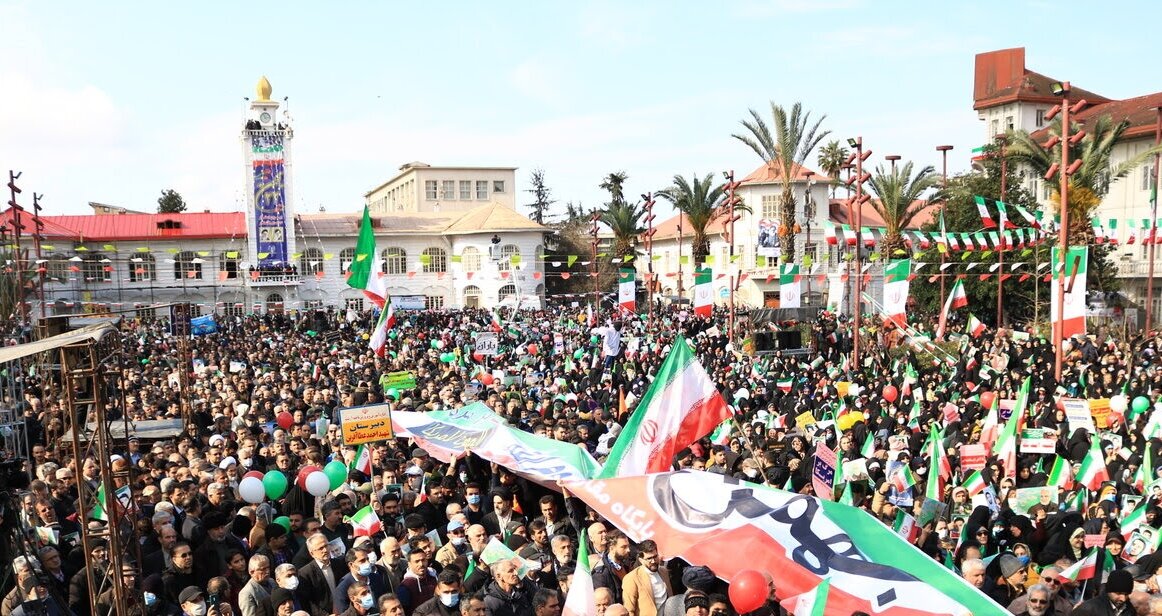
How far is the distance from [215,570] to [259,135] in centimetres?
5413

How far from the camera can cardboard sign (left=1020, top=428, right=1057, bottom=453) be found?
10820 mm

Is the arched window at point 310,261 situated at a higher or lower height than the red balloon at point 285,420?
higher

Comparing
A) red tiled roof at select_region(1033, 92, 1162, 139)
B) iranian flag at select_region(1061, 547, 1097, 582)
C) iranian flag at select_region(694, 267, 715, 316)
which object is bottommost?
iranian flag at select_region(1061, 547, 1097, 582)

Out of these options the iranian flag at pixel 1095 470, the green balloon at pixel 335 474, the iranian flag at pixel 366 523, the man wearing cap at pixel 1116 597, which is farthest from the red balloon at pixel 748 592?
the iranian flag at pixel 1095 470

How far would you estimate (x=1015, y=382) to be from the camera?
17000 mm

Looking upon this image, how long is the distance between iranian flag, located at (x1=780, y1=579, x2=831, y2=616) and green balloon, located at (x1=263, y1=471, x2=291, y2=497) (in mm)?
5042

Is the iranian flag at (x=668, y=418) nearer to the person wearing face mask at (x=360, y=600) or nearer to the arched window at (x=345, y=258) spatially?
the person wearing face mask at (x=360, y=600)

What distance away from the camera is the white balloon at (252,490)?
8.60 m

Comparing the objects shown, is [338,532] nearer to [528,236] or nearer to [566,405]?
[566,405]

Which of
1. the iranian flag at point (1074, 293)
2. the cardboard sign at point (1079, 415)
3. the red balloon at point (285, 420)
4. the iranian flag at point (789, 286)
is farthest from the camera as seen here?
the iranian flag at point (789, 286)

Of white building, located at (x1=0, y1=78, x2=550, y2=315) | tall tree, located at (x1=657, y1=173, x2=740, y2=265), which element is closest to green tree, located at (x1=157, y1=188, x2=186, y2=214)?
white building, located at (x1=0, y1=78, x2=550, y2=315)

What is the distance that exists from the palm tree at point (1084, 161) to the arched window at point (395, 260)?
1578 inches

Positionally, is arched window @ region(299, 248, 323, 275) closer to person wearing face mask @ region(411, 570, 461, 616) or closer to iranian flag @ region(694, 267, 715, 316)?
iranian flag @ region(694, 267, 715, 316)

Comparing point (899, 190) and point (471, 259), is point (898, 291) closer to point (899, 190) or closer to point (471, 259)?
point (899, 190)
